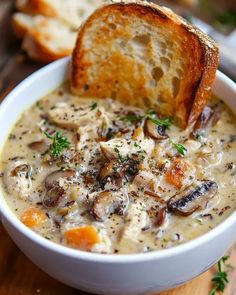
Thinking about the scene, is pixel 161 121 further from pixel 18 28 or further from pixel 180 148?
pixel 18 28

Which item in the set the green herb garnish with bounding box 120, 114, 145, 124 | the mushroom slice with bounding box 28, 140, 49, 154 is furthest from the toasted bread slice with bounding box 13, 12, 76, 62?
the mushroom slice with bounding box 28, 140, 49, 154

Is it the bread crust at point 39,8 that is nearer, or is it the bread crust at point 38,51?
the bread crust at point 38,51

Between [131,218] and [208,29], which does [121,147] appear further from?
[208,29]

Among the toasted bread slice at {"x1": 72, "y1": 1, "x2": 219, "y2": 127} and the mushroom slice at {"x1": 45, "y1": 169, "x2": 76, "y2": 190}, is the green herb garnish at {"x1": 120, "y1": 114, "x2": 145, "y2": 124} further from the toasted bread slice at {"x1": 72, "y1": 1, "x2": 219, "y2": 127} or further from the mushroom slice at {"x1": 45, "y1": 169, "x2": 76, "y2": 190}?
the mushroom slice at {"x1": 45, "y1": 169, "x2": 76, "y2": 190}

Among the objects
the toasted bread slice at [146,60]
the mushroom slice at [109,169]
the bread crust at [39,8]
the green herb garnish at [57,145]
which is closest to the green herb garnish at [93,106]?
the toasted bread slice at [146,60]

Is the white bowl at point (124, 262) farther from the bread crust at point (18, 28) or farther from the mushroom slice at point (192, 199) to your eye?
the bread crust at point (18, 28)

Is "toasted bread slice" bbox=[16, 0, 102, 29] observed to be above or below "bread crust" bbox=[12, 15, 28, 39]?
above

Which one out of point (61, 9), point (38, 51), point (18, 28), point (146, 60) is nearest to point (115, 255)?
point (146, 60)
